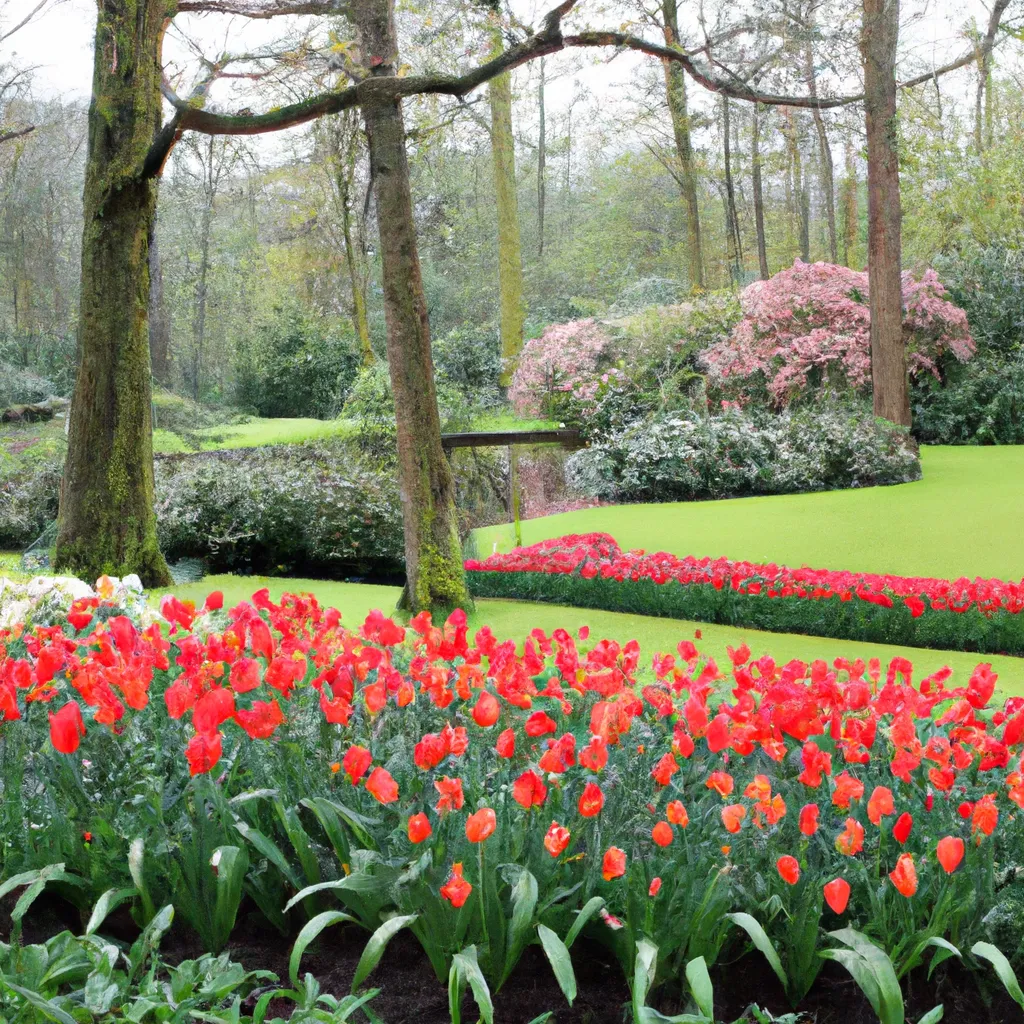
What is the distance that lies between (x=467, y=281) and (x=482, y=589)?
21.6 metres

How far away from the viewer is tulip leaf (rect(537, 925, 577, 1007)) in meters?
1.61

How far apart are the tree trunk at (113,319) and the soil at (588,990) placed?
5.96m

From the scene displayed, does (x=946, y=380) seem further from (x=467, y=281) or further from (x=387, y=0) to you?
(x=467, y=281)

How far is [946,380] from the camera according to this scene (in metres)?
15.5

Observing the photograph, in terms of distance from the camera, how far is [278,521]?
9.59 metres

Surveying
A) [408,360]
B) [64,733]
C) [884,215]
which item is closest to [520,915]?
[64,733]

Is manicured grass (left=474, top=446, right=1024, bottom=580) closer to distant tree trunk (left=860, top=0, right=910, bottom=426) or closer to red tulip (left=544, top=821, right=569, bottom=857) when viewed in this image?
distant tree trunk (left=860, top=0, right=910, bottom=426)

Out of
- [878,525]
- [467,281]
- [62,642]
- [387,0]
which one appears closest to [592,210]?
[467,281]

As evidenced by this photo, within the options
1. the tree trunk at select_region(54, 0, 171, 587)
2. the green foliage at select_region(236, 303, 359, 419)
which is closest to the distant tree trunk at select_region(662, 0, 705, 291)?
the green foliage at select_region(236, 303, 359, 419)

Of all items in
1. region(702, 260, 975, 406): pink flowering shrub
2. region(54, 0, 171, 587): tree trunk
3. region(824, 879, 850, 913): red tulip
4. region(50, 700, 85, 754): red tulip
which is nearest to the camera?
region(824, 879, 850, 913): red tulip

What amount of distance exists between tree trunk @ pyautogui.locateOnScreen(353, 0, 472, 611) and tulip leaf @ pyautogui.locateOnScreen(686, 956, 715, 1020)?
4.86 m

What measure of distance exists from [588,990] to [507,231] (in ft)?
61.3

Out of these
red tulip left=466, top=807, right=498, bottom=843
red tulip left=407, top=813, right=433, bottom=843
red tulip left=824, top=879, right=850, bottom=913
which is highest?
red tulip left=466, top=807, right=498, bottom=843

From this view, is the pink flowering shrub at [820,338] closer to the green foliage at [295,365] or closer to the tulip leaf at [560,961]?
the green foliage at [295,365]
